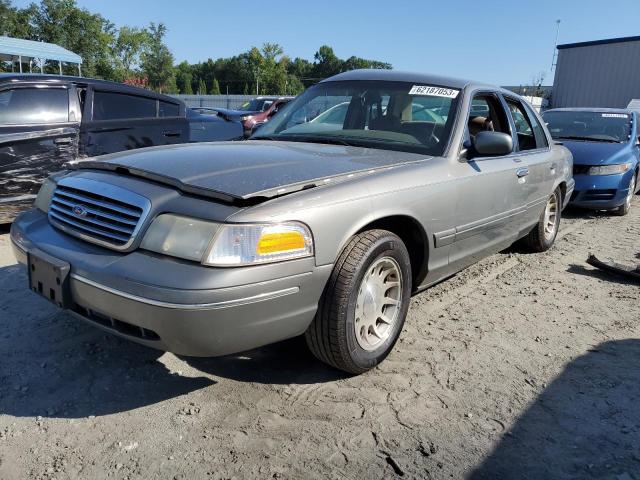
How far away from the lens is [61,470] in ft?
6.75

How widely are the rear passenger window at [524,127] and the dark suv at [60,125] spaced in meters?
3.90

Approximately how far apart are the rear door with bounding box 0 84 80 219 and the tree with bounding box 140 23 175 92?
56.2 m

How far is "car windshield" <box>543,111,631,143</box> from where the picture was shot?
803 centimetres

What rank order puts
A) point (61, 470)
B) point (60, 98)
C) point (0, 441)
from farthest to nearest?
point (60, 98) → point (0, 441) → point (61, 470)

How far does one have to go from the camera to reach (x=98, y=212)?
247 centimetres

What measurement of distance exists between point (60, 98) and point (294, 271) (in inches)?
172

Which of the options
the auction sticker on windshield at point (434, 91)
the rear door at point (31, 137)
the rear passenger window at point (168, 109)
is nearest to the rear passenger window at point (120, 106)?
the rear passenger window at point (168, 109)

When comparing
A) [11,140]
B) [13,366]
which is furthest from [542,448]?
[11,140]

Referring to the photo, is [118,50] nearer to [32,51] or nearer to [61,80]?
[32,51]

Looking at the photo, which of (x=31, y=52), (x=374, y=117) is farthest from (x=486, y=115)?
(x=31, y=52)

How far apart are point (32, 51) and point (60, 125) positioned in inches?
753

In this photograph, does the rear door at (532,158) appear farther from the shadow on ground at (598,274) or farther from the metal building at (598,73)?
the metal building at (598,73)

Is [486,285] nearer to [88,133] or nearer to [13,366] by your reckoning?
[13,366]

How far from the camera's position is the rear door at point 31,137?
503 cm
